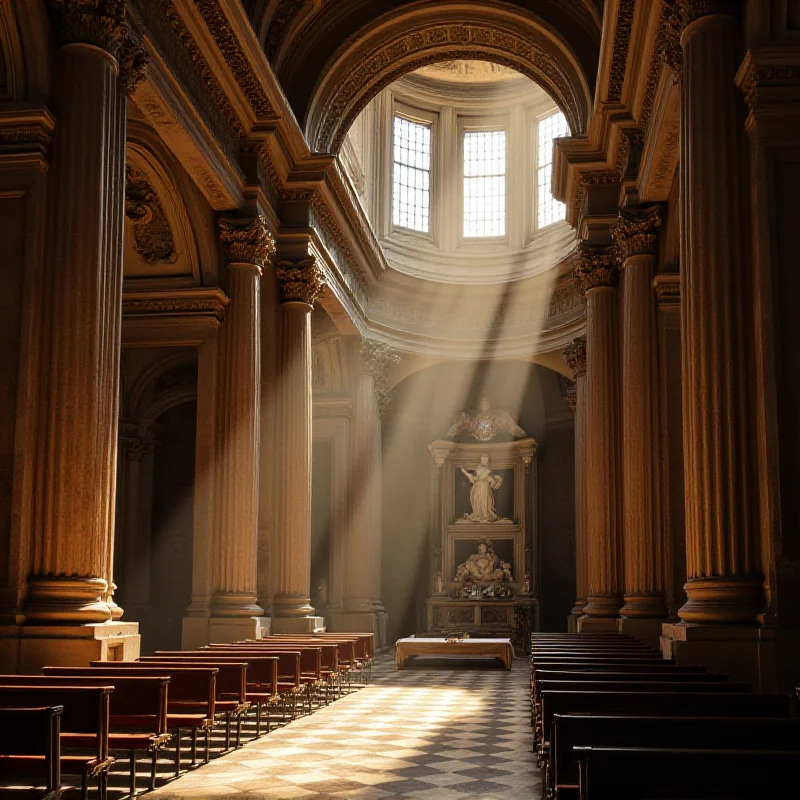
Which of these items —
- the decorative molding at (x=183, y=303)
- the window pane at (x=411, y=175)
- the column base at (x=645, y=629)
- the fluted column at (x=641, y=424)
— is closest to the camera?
the column base at (x=645, y=629)

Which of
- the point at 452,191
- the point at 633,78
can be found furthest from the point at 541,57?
the point at 452,191

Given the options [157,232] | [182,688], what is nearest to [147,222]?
[157,232]

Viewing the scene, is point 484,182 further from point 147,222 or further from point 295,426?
point 147,222

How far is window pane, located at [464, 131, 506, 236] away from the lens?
3089 cm

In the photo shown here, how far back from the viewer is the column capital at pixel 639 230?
1585cm

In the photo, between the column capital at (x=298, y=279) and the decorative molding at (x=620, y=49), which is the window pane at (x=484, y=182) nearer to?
the column capital at (x=298, y=279)

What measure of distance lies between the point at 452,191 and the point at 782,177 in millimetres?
21811

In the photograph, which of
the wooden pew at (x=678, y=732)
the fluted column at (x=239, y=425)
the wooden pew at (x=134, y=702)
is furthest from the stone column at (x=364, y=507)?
the wooden pew at (x=678, y=732)

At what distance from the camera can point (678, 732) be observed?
462cm

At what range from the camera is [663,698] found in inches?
Answer: 226

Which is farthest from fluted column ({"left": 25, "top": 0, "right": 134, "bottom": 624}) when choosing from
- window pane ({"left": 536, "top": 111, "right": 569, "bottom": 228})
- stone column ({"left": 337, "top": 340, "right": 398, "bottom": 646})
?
window pane ({"left": 536, "top": 111, "right": 569, "bottom": 228})

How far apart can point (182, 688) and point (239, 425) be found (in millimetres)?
8171

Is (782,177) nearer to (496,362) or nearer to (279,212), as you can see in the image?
(279,212)

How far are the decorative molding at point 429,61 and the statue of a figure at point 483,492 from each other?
12185 mm
